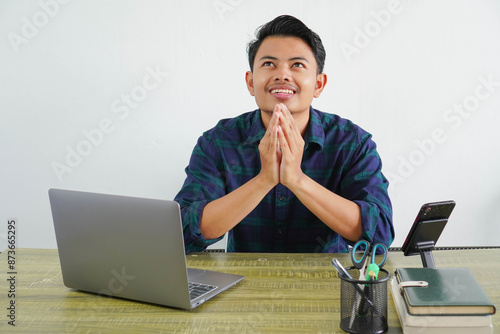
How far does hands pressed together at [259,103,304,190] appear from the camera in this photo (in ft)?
5.37

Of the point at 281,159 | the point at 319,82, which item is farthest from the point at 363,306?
the point at 319,82

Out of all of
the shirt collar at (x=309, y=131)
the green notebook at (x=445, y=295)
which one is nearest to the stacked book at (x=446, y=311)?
the green notebook at (x=445, y=295)

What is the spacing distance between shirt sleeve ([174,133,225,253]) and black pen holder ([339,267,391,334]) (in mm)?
647

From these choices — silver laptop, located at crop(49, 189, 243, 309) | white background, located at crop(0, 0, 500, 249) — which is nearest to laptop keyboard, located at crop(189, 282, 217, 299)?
silver laptop, located at crop(49, 189, 243, 309)

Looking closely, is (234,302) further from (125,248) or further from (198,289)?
(125,248)

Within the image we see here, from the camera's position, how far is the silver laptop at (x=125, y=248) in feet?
3.71

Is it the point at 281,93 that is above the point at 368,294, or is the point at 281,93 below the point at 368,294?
above

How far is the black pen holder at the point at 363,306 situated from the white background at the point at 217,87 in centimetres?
162

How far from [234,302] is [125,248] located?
0.81 feet

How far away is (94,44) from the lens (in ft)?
8.62

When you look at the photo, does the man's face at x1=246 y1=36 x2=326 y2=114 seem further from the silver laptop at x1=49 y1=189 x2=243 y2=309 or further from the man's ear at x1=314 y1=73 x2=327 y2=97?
the silver laptop at x1=49 y1=189 x2=243 y2=309

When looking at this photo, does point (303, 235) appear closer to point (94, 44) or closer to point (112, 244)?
point (112, 244)

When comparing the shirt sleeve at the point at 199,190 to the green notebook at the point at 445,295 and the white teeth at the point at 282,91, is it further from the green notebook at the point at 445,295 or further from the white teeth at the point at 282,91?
the green notebook at the point at 445,295

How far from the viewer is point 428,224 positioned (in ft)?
4.32
